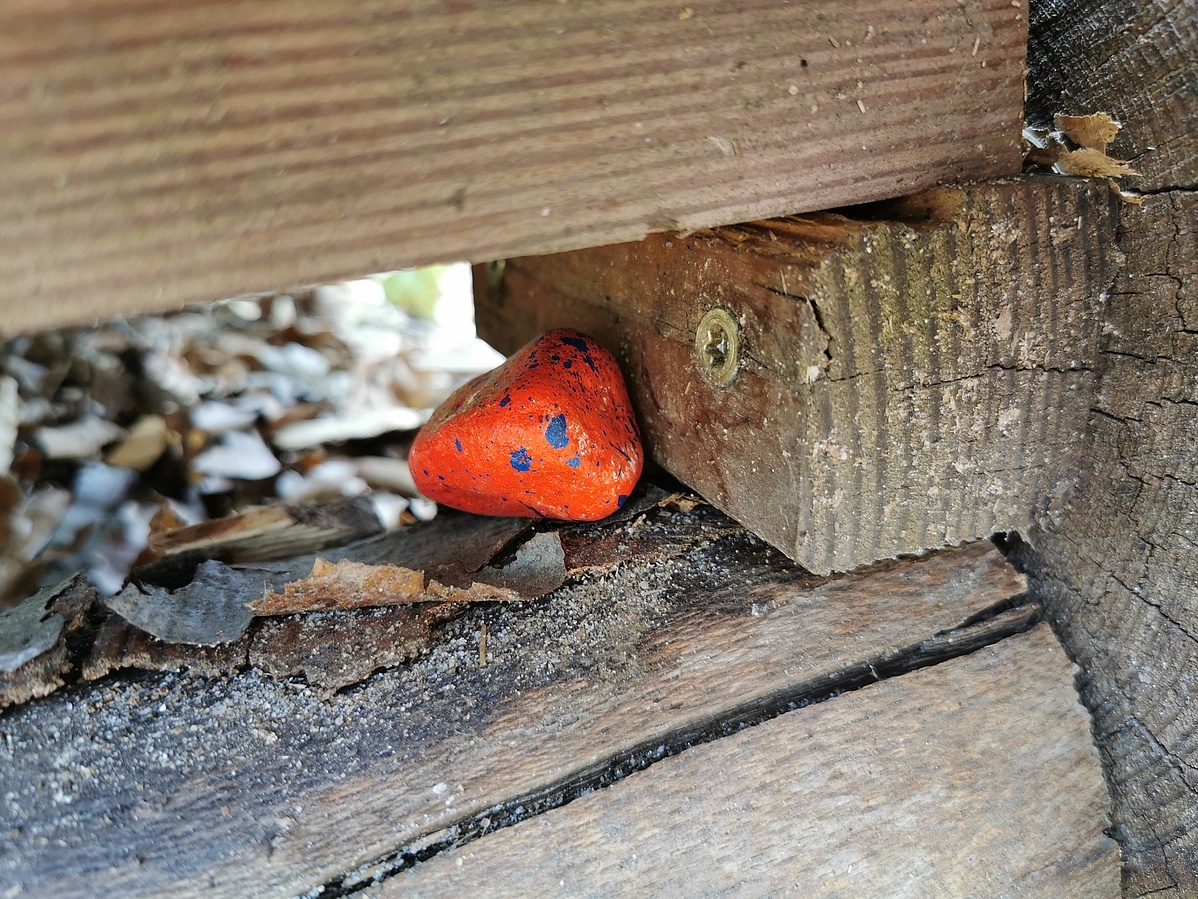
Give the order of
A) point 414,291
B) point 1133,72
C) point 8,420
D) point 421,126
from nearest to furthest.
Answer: point 421,126 < point 1133,72 < point 8,420 < point 414,291

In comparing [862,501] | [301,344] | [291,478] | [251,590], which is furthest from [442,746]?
[301,344]

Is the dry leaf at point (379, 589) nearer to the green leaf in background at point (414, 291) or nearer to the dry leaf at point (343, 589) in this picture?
the dry leaf at point (343, 589)

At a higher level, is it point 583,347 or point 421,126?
point 421,126

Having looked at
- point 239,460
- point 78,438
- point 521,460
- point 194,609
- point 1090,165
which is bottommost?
point 239,460

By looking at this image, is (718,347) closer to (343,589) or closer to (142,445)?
(343,589)

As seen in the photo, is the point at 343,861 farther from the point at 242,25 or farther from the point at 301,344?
the point at 301,344

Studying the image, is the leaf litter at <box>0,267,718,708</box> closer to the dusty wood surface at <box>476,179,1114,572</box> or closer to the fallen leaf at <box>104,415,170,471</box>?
the fallen leaf at <box>104,415,170,471</box>

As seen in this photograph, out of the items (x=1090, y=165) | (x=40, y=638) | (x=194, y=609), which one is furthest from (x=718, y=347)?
(x=40, y=638)
